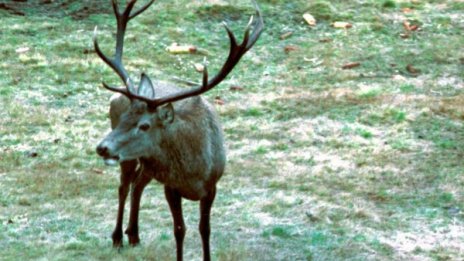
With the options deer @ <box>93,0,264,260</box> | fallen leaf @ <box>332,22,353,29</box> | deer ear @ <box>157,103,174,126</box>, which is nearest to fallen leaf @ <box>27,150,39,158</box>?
deer @ <box>93,0,264,260</box>

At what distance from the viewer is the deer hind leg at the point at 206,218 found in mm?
6766

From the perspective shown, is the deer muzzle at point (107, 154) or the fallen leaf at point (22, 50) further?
the fallen leaf at point (22, 50)

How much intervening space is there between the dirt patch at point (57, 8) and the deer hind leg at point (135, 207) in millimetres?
9199

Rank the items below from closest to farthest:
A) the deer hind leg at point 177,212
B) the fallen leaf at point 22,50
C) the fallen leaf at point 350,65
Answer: the deer hind leg at point 177,212 → the fallen leaf at point 350,65 → the fallen leaf at point 22,50

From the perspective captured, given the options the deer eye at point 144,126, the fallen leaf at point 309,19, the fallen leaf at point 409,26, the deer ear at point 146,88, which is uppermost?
the deer ear at point 146,88

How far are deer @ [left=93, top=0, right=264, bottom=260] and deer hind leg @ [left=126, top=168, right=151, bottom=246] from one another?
7.4 inches

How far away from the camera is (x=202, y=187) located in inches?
262

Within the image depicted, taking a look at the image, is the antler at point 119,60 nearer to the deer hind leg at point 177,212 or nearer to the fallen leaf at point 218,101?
the deer hind leg at point 177,212

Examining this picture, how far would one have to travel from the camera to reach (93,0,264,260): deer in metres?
6.30

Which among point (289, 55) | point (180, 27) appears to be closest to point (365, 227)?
point (289, 55)

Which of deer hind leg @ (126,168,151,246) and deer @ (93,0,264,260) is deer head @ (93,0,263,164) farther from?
deer hind leg @ (126,168,151,246)

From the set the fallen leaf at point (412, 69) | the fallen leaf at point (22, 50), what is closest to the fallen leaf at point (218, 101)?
the fallen leaf at point (412, 69)

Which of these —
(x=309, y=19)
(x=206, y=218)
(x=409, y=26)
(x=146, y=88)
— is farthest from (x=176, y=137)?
(x=409, y=26)

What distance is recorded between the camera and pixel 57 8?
1650 centimetres
